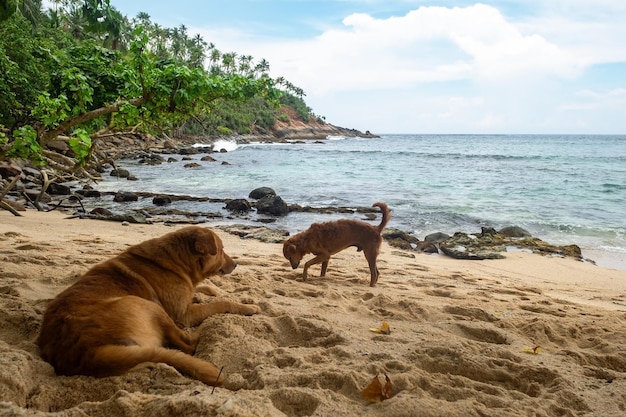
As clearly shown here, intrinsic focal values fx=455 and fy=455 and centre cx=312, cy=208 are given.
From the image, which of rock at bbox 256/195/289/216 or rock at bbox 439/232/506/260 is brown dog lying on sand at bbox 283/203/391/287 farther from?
rock at bbox 256/195/289/216

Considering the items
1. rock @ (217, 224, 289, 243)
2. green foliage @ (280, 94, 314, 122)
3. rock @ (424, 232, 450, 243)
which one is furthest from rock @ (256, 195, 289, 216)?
green foliage @ (280, 94, 314, 122)

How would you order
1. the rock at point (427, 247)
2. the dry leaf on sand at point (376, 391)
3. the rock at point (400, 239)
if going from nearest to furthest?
the dry leaf on sand at point (376, 391)
the rock at point (427, 247)
the rock at point (400, 239)

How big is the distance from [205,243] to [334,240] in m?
3.10

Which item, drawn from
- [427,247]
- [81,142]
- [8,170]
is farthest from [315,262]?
[8,170]

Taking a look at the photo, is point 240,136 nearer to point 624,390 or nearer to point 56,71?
point 56,71

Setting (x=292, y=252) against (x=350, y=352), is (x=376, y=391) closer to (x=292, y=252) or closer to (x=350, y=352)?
(x=350, y=352)

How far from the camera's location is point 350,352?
367 centimetres

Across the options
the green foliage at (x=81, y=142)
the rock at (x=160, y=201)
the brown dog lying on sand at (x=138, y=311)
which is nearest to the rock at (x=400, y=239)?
the brown dog lying on sand at (x=138, y=311)

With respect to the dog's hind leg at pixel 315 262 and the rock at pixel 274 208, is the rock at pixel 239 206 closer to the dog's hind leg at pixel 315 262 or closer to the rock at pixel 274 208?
the rock at pixel 274 208

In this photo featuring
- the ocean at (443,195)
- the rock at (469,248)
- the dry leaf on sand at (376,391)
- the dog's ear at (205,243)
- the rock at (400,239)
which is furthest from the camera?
the ocean at (443,195)

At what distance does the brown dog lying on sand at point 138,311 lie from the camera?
3100 millimetres

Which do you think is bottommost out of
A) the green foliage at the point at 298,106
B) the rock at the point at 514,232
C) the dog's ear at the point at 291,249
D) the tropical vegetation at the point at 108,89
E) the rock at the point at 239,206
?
the rock at the point at 514,232

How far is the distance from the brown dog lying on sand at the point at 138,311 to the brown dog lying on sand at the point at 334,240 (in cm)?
243

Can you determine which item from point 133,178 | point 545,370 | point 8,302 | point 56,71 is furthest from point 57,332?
point 133,178
